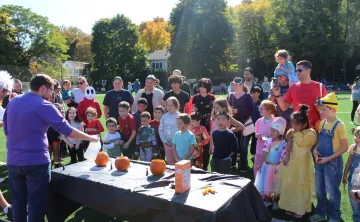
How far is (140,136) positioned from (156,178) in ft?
8.50

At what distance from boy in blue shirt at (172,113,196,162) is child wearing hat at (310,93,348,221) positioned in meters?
1.83

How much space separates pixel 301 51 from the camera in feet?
132

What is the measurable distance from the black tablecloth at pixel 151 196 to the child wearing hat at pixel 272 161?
1457 millimetres

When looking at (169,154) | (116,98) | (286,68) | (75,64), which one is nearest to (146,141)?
(169,154)

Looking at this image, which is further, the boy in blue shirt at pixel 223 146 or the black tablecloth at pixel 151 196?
the boy in blue shirt at pixel 223 146

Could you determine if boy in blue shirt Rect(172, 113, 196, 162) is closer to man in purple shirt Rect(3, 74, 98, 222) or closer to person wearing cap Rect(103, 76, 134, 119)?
man in purple shirt Rect(3, 74, 98, 222)

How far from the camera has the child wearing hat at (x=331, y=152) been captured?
148 inches

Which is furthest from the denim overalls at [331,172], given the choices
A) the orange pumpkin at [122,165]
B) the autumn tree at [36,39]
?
the autumn tree at [36,39]

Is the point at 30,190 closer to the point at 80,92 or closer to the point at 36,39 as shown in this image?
the point at 80,92

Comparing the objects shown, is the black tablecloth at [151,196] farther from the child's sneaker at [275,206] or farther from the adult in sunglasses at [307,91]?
the adult in sunglasses at [307,91]

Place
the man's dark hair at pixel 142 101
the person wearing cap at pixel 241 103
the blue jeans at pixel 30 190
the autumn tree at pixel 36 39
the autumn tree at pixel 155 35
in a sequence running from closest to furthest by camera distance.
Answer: the blue jeans at pixel 30 190, the person wearing cap at pixel 241 103, the man's dark hair at pixel 142 101, the autumn tree at pixel 36 39, the autumn tree at pixel 155 35

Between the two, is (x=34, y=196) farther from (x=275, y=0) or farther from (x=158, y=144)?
(x=275, y=0)

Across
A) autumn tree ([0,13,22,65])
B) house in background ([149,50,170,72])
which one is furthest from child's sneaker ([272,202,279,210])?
house in background ([149,50,170,72])

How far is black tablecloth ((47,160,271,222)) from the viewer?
2551 millimetres
